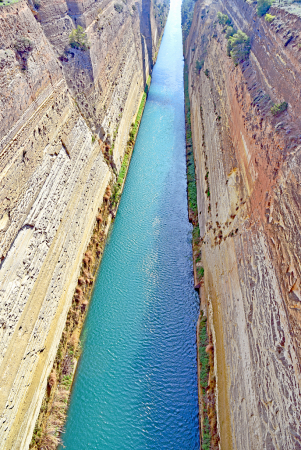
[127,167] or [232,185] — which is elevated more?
[232,185]

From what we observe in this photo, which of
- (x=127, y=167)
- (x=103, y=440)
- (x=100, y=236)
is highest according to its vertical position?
(x=127, y=167)

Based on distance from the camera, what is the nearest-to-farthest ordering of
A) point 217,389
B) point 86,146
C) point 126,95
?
point 217,389 → point 86,146 → point 126,95

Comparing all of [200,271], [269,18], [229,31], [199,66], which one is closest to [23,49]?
[200,271]

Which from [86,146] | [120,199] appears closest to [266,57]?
[86,146]

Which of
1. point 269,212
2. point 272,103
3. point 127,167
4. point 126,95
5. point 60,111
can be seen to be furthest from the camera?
point 126,95

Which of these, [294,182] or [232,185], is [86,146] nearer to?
[232,185]

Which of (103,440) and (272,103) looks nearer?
(103,440)

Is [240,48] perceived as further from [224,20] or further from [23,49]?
[23,49]
